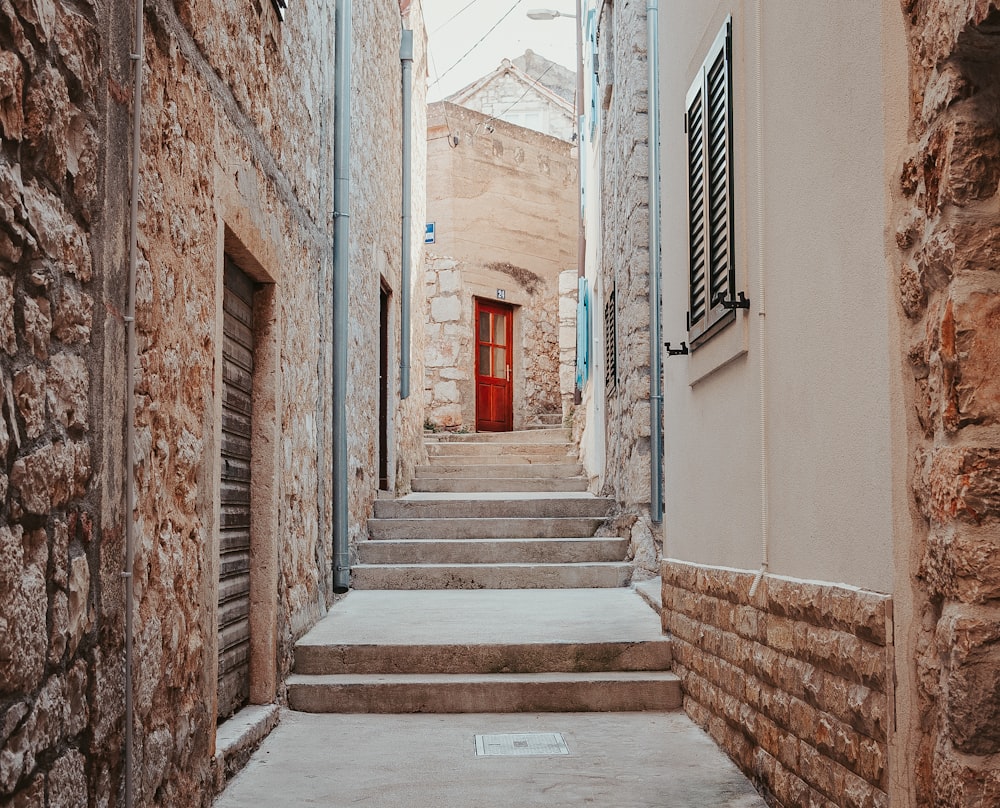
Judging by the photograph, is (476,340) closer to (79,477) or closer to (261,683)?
(261,683)

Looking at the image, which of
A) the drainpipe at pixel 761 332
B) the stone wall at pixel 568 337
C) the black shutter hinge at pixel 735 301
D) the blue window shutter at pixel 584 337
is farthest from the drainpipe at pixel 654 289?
the stone wall at pixel 568 337

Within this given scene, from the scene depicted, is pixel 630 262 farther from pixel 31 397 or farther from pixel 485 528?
pixel 31 397

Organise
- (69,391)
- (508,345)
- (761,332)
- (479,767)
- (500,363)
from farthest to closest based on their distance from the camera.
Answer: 1. (508,345)
2. (500,363)
3. (479,767)
4. (761,332)
5. (69,391)

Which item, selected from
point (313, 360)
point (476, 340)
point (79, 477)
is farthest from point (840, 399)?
point (476, 340)

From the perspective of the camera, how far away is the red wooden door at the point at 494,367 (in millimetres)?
15461

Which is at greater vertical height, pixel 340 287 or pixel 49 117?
pixel 340 287

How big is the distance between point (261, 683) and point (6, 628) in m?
2.75

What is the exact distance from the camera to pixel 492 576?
279 inches

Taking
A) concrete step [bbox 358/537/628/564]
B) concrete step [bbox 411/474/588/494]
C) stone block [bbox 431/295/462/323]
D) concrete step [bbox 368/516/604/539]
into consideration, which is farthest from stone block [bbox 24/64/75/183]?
stone block [bbox 431/295/462/323]

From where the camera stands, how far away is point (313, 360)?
563 cm

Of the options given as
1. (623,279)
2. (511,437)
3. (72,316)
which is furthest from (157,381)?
(511,437)

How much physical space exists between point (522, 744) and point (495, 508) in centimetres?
415

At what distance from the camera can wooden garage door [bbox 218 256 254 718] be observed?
13.2ft

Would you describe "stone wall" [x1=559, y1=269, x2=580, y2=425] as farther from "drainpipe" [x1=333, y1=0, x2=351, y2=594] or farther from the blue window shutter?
"drainpipe" [x1=333, y1=0, x2=351, y2=594]
